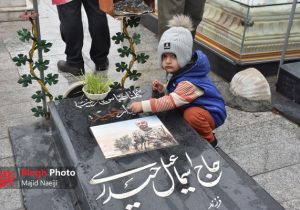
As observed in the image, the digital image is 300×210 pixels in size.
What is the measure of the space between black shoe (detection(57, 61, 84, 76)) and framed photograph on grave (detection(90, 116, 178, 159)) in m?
2.14

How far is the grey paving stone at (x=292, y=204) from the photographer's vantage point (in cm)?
269

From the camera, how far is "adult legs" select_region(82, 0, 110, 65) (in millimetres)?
4344

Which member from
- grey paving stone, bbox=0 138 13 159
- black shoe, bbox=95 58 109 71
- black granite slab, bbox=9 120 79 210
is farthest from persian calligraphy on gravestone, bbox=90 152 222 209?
black shoe, bbox=95 58 109 71

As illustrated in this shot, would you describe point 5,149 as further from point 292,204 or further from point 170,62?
point 292,204

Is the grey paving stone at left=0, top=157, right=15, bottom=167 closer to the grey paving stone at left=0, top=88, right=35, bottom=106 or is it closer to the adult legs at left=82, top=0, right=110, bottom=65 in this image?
the grey paving stone at left=0, top=88, right=35, bottom=106

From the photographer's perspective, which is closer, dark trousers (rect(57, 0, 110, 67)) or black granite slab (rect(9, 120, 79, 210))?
black granite slab (rect(9, 120, 79, 210))

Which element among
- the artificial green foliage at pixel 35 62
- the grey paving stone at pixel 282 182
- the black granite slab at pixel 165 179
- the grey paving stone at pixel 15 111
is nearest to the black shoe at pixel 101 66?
the grey paving stone at pixel 15 111

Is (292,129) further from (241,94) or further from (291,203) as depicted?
(291,203)

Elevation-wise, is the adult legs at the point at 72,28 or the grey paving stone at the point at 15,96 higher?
the adult legs at the point at 72,28

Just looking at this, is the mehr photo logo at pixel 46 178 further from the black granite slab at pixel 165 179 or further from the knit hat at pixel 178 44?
the knit hat at pixel 178 44

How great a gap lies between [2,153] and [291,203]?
7.33 feet

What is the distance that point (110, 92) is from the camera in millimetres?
2949

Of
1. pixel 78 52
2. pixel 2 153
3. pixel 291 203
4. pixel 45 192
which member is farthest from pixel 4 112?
pixel 291 203

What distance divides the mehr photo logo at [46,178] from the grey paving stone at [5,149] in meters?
0.53
